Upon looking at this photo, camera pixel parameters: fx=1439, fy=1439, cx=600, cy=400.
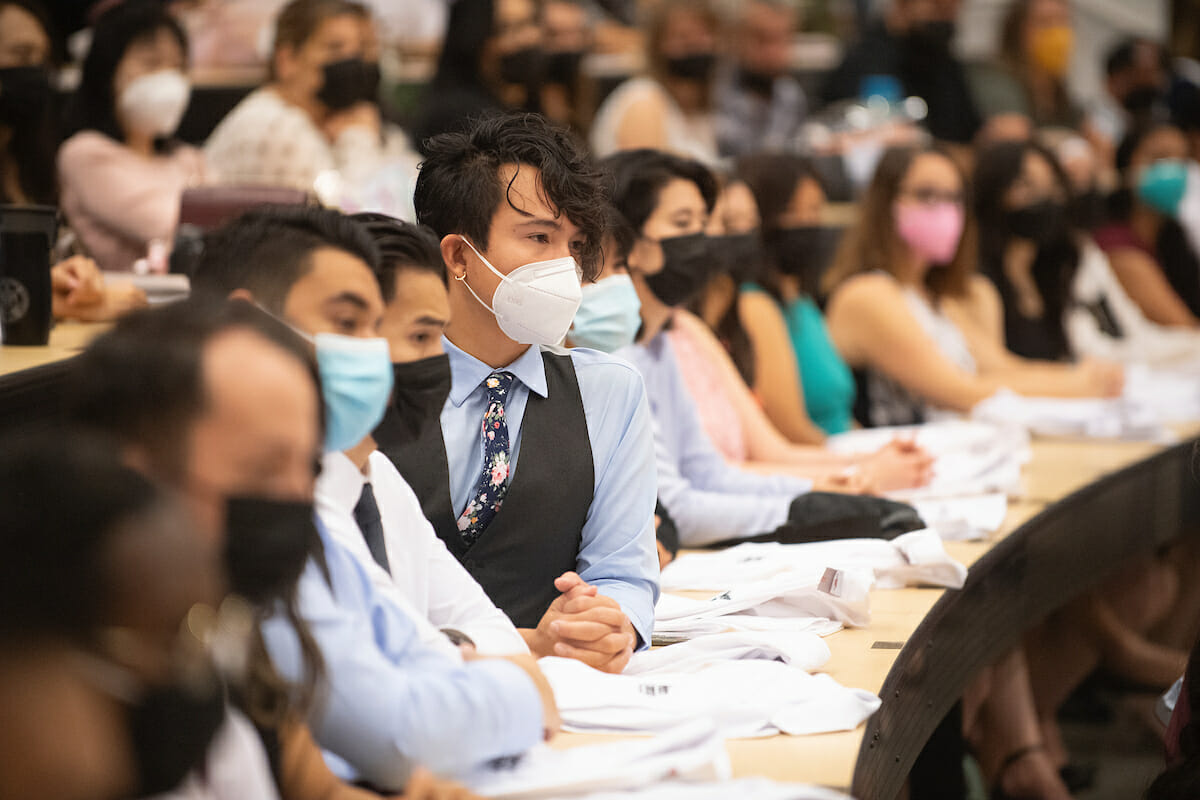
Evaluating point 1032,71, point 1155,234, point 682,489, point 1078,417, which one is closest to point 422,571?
point 682,489

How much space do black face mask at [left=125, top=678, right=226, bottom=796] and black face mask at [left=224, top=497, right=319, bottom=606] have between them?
93mm

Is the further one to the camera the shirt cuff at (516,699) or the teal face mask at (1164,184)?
the teal face mask at (1164,184)

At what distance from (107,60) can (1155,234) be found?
15.5 ft

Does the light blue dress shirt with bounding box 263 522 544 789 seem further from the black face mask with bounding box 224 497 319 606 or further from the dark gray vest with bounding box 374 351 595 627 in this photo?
the dark gray vest with bounding box 374 351 595 627

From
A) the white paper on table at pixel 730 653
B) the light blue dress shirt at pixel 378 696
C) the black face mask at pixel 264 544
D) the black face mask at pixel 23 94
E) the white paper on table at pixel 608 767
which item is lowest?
the white paper on table at pixel 730 653

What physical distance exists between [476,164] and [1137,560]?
2.70 m

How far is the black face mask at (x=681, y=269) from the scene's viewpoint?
2.96 m

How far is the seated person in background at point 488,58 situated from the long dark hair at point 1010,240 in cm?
169

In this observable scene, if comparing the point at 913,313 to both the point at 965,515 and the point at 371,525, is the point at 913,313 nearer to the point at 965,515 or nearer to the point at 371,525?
the point at 965,515

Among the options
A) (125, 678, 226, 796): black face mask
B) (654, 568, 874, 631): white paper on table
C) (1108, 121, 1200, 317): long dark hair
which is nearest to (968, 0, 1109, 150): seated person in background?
(1108, 121, 1200, 317): long dark hair

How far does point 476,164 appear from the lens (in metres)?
2.11

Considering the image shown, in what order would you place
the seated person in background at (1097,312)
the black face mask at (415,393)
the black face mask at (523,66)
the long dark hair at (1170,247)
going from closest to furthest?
1. the black face mask at (415,393)
2. the black face mask at (523,66)
3. the seated person in background at (1097,312)
4. the long dark hair at (1170,247)

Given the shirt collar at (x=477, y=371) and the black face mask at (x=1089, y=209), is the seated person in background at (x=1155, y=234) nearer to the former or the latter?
the black face mask at (x=1089, y=209)

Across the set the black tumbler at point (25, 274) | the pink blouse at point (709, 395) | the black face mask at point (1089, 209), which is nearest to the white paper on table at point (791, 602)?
the pink blouse at point (709, 395)
